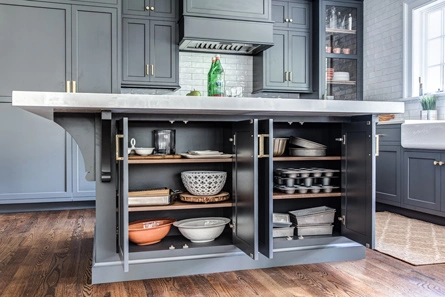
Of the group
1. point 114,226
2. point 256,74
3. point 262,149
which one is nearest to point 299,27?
point 256,74

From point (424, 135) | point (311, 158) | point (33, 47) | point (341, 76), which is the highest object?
point (33, 47)

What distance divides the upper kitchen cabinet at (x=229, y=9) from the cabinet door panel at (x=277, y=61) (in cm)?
48

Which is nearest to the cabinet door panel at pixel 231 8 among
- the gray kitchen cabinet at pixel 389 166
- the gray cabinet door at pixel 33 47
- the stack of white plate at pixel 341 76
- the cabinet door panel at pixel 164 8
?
the cabinet door panel at pixel 164 8

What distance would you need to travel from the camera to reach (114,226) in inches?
80.7

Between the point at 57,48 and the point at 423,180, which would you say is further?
the point at 57,48

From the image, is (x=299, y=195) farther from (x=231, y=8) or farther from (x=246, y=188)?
(x=231, y=8)

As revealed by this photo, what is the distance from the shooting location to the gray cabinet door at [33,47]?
13.0 feet

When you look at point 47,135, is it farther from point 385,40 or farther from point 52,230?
point 385,40

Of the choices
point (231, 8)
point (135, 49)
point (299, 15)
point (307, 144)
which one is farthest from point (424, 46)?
point (135, 49)

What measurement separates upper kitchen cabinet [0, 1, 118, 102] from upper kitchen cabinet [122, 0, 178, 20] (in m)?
0.26

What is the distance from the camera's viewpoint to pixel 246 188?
2.00m

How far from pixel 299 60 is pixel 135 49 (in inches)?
78.1

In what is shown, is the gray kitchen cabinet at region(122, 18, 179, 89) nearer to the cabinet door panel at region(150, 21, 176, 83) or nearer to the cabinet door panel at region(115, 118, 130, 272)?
the cabinet door panel at region(150, 21, 176, 83)

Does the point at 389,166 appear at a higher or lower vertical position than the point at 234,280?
higher
